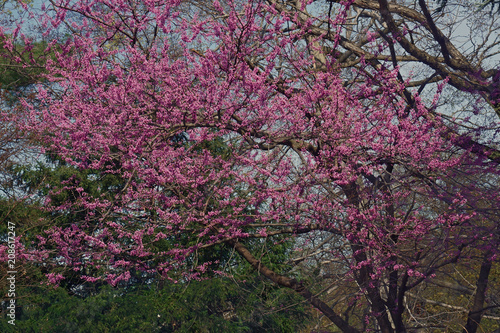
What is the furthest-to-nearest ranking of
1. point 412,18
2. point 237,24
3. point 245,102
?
point 412,18
point 245,102
point 237,24

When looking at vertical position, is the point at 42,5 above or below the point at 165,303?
above

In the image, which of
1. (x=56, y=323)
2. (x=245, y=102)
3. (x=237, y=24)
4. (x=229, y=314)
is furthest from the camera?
(x=229, y=314)

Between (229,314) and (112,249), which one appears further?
(229,314)

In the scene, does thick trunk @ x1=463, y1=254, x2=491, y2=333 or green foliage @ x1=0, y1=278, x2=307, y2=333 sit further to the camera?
green foliage @ x1=0, y1=278, x2=307, y2=333

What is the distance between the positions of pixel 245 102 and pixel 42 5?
13.4ft

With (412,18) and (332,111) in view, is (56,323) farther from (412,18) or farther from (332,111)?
(412,18)

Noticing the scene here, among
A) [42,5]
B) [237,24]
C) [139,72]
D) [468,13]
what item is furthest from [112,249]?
[468,13]

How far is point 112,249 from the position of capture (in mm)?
6797

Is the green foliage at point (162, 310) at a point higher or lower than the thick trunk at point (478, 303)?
lower

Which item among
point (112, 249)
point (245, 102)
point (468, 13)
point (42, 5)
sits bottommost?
point (112, 249)

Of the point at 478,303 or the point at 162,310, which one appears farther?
the point at 162,310

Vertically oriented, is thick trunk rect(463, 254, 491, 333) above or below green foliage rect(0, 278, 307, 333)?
above

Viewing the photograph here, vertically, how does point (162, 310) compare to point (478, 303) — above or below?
below

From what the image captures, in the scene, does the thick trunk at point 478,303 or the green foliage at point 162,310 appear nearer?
the thick trunk at point 478,303
